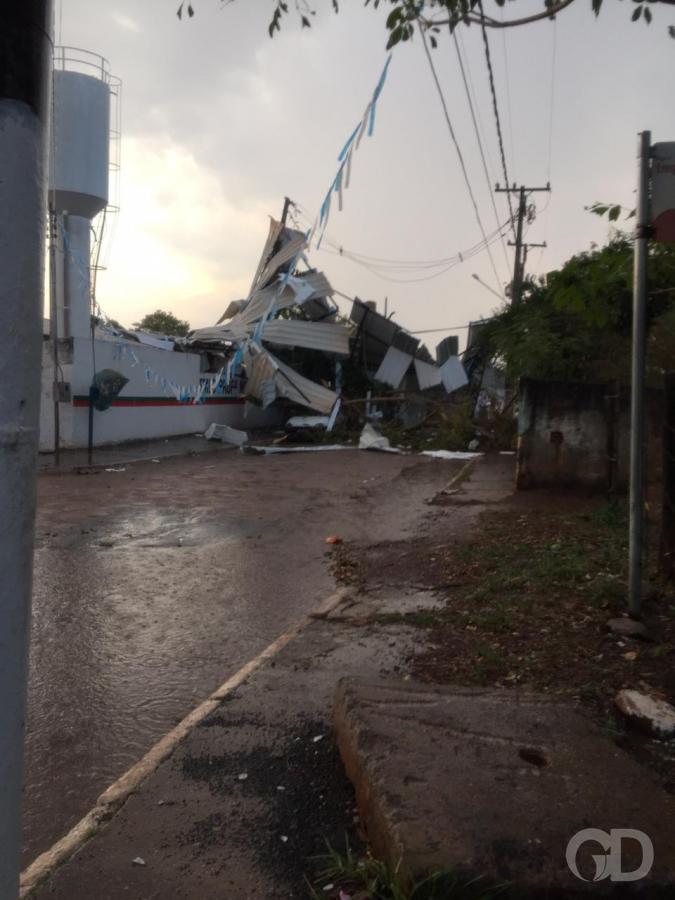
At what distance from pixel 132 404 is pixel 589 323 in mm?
17169

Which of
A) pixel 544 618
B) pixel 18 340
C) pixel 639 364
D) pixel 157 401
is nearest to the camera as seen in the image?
pixel 18 340

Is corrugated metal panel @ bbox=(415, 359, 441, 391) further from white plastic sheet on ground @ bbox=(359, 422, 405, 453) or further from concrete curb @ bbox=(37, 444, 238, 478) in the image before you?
concrete curb @ bbox=(37, 444, 238, 478)

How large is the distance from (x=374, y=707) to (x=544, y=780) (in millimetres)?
845

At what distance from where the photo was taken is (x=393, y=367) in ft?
92.1

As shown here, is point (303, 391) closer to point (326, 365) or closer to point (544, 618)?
point (326, 365)

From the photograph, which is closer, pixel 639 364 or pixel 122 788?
pixel 122 788

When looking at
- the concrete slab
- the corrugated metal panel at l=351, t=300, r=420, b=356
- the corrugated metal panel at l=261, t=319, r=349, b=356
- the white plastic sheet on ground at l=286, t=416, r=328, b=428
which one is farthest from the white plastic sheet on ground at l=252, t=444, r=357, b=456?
the concrete slab

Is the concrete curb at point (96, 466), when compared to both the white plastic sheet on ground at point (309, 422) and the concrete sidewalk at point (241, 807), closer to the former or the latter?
the white plastic sheet on ground at point (309, 422)

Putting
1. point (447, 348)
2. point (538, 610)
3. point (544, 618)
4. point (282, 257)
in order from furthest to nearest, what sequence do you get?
1. point (447, 348)
2. point (282, 257)
3. point (538, 610)
4. point (544, 618)

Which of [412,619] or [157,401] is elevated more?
[157,401]

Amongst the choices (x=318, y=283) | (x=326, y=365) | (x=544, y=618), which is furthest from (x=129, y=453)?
(x=544, y=618)

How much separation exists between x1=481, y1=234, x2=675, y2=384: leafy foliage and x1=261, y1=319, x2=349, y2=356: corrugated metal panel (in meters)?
6.46

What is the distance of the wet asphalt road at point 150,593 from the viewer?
3.82 m

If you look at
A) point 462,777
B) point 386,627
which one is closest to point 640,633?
point 386,627
